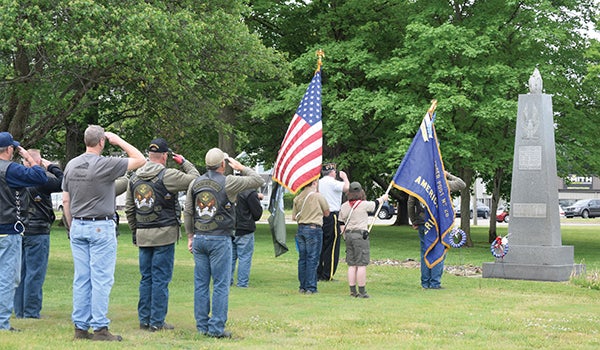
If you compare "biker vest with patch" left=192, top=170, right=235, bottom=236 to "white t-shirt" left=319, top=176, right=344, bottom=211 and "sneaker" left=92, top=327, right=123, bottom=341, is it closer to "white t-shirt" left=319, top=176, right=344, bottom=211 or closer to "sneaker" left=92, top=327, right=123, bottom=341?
"sneaker" left=92, top=327, right=123, bottom=341

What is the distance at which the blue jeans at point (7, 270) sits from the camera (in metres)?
9.77

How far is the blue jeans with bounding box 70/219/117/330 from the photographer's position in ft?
30.8

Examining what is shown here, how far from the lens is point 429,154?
15812 mm

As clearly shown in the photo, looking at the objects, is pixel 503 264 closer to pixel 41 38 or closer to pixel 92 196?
pixel 41 38

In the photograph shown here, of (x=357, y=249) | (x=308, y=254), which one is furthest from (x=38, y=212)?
(x=357, y=249)

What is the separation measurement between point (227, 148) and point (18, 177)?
25.4 metres

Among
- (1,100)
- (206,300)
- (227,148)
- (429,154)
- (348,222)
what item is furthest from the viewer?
(227,148)

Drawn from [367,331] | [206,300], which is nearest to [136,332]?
[206,300]

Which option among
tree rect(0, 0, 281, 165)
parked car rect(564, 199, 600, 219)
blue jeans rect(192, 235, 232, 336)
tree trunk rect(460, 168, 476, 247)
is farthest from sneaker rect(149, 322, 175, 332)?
parked car rect(564, 199, 600, 219)

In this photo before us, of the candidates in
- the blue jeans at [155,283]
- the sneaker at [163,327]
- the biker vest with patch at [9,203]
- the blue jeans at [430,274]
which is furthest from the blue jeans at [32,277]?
the blue jeans at [430,274]

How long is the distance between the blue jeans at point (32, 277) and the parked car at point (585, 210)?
6767 centimetres

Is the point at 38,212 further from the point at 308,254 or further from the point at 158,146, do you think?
the point at 308,254

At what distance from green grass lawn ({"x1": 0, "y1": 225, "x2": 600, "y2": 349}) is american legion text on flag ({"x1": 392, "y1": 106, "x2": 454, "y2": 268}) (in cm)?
81

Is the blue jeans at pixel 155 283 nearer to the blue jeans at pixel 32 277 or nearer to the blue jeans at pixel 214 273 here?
the blue jeans at pixel 214 273
